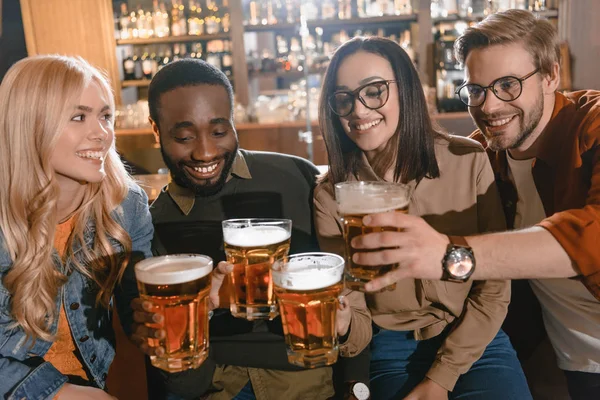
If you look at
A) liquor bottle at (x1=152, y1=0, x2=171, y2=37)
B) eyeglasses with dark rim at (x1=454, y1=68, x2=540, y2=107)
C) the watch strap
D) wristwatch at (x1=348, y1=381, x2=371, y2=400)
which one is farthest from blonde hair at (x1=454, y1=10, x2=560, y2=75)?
liquor bottle at (x1=152, y1=0, x2=171, y2=37)

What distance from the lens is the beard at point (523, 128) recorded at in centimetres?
179

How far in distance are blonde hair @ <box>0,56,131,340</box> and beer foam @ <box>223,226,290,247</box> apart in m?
0.63

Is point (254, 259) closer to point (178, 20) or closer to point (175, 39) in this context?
point (175, 39)

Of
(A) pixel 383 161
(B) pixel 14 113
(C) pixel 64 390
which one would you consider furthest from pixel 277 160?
(C) pixel 64 390

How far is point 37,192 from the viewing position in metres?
1.61

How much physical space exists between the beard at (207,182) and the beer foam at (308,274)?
73 cm

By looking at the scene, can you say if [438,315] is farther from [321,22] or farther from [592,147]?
[321,22]

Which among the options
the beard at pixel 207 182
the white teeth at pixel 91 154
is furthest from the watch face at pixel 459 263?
the white teeth at pixel 91 154

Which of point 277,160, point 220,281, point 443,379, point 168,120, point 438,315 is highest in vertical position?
point 168,120

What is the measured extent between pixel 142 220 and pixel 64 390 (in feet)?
1.87

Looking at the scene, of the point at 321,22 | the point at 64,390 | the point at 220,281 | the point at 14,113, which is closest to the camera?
the point at 220,281

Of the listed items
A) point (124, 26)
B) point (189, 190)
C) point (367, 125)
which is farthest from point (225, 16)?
point (367, 125)

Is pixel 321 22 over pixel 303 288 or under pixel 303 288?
over

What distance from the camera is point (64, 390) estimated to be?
144cm
